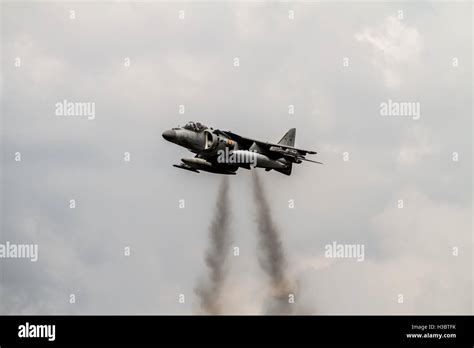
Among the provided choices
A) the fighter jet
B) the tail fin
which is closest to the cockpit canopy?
the fighter jet

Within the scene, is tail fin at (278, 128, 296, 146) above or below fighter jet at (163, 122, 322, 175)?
above

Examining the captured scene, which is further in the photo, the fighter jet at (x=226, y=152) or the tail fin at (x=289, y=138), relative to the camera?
→ the tail fin at (x=289, y=138)

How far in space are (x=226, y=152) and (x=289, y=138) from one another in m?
14.4

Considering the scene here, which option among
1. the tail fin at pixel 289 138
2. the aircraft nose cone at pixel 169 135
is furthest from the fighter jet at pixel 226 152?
the tail fin at pixel 289 138

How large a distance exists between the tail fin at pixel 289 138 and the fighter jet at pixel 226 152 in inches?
282

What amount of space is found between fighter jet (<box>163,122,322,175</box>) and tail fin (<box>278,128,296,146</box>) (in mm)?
7156

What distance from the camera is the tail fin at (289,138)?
10456 centimetres

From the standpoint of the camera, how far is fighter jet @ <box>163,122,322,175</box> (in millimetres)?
90375

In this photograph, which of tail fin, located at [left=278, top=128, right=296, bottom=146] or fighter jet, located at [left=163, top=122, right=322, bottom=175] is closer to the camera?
fighter jet, located at [left=163, top=122, right=322, bottom=175]
